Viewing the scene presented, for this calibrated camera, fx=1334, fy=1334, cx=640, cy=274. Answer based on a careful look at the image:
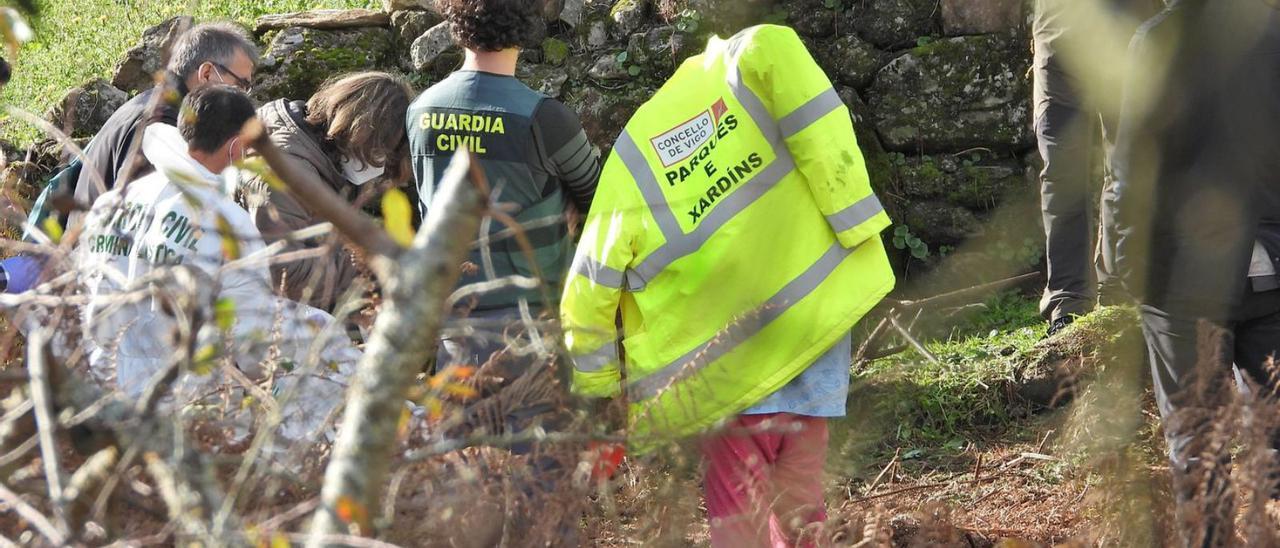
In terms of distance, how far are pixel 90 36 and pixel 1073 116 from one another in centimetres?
622

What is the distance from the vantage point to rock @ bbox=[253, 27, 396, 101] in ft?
20.4

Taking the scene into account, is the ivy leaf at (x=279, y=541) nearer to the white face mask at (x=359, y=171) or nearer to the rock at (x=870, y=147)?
the white face mask at (x=359, y=171)

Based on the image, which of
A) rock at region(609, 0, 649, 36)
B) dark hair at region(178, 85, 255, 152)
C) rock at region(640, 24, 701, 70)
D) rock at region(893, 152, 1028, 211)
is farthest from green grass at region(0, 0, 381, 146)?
dark hair at region(178, 85, 255, 152)

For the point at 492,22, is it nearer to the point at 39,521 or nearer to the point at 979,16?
the point at 39,521

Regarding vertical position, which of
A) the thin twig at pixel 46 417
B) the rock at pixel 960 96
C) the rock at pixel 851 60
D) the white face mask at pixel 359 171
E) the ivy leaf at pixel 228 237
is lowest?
the rock at pixel 960 96

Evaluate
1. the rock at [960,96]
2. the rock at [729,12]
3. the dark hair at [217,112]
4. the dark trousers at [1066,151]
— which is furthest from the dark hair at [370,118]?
the rock at [960,96]

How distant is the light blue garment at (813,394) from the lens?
3209 mm

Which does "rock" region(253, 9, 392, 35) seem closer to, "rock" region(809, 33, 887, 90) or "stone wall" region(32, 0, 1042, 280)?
"stone wall" region(32, 0, 1042, 280)

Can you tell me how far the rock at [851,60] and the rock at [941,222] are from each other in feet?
2.07

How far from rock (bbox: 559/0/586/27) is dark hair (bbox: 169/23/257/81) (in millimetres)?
2352

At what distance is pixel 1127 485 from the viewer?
10.2 feet

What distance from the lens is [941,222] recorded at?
605 cm

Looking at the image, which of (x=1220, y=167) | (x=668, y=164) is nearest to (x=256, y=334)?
(x=668, y=164)

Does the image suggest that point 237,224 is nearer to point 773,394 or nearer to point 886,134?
point 773,394
